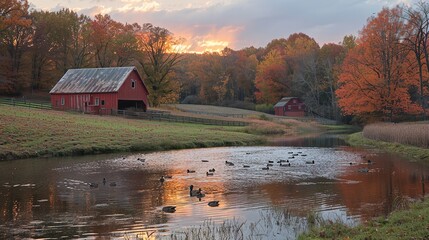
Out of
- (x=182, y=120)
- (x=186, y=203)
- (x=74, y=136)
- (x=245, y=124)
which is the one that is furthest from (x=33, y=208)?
(x=245, y=124)

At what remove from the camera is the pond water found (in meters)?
12.8

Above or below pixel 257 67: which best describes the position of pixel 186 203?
below

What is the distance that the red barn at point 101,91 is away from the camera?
61.3 m

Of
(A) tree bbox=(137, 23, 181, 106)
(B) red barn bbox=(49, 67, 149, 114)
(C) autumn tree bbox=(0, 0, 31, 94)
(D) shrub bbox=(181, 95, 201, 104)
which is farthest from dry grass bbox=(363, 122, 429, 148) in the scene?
(D) shrub bbox=(181, 95, 201, 104)

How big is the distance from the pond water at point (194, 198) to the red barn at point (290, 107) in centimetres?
7302

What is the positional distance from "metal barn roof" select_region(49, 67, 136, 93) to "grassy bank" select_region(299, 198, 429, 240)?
51671 mm

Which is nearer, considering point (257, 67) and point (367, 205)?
point (367, 205)

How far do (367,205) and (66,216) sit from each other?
9612mm

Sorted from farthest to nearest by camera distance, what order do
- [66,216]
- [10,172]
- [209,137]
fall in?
[209,137] < [10,172] < [66,216]

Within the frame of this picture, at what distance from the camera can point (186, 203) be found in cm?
1622

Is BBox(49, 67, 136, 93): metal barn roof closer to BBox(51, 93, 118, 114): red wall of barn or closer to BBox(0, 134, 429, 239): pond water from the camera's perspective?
BBox(51, 93, 118, 114): red wall of barn

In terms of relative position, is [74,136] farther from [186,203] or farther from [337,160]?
[186,203]

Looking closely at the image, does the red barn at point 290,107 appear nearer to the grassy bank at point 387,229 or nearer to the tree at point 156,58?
the tree at point 156,58

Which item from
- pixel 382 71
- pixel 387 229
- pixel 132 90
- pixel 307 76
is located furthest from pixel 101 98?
pixel 387 229
